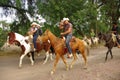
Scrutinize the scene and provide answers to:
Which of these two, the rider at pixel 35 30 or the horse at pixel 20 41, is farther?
the rider at pixel 35 30

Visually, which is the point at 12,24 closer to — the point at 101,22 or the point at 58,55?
the point at 101,22

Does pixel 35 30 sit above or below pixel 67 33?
above

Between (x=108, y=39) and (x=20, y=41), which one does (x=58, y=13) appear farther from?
(x=20, y=41)

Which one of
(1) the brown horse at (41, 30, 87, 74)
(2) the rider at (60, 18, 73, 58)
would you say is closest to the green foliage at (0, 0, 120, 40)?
(1) the brown horse at (41, 30, 87, 74)

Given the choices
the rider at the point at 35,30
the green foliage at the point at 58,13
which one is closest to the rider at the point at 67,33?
the rider at the point at 35,30

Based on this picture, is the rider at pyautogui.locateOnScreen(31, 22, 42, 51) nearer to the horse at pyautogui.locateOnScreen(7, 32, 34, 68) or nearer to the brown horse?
the horse at pyautogui.locateOnScreen(7, 32, 34, 68)

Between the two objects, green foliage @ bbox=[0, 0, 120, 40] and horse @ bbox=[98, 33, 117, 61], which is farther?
green foliage @ bbox=[0, 0, 120, 40]

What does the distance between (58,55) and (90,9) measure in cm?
1619

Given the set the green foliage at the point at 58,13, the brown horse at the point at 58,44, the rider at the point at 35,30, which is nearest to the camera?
the brown horse at the point at 58,44

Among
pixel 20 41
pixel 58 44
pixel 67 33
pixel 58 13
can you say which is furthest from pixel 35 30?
pixel 58 13

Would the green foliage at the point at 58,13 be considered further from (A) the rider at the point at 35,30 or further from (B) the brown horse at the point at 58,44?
(B) the brown horse at the point at 58,44

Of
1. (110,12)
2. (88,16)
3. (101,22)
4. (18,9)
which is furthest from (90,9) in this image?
(110,12)

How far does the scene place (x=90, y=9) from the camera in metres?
31.3

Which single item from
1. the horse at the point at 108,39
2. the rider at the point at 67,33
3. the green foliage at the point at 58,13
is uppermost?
the green foliage at the point at 58,13
